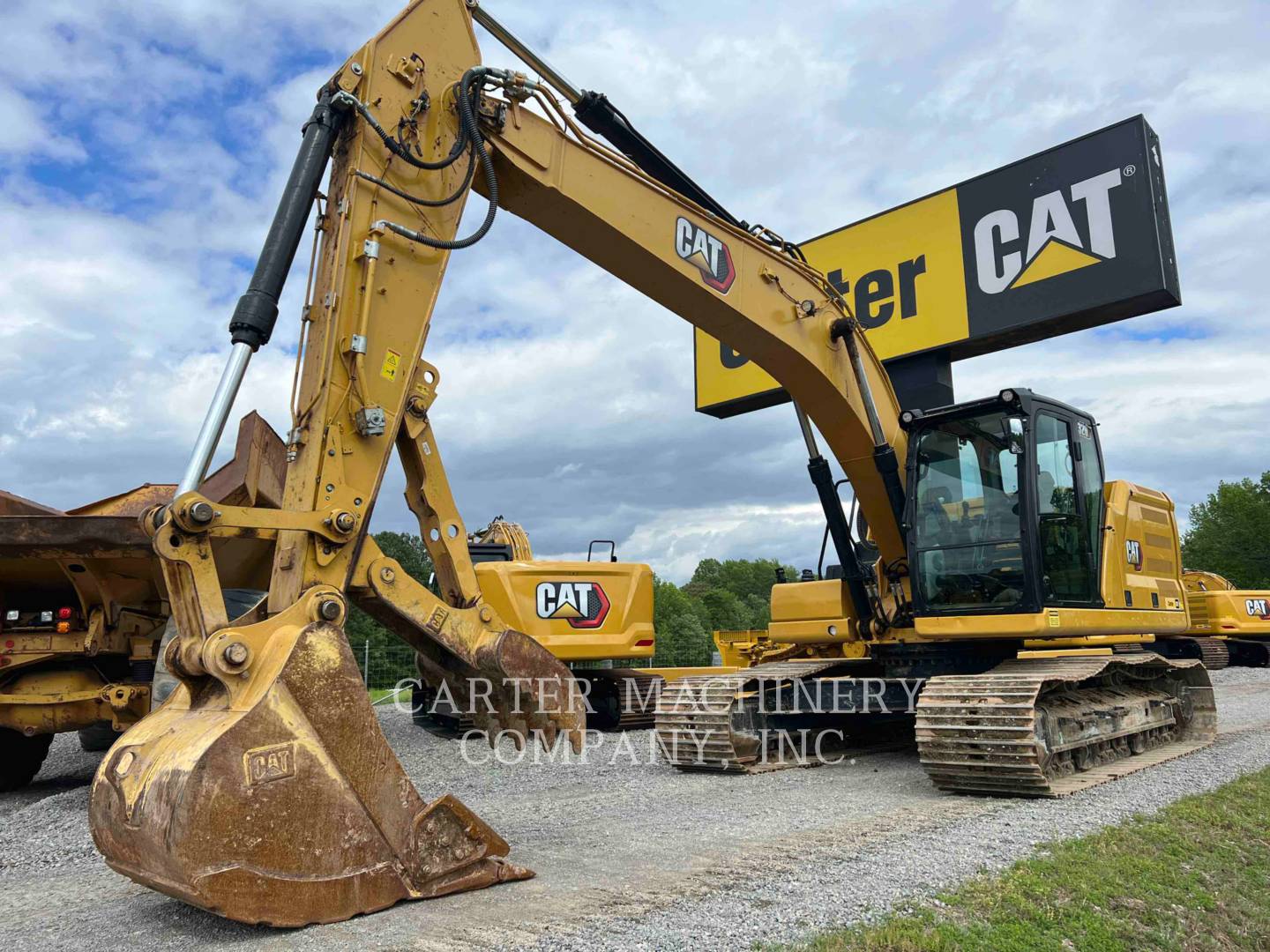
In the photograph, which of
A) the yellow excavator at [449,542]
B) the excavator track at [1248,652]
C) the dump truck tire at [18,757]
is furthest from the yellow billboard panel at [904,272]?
the excavator track at [1248,652]

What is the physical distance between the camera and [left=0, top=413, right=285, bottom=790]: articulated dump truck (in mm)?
6641

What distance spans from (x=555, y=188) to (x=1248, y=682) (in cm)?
1569

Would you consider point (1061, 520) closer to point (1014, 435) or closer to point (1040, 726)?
point (1014, 435)

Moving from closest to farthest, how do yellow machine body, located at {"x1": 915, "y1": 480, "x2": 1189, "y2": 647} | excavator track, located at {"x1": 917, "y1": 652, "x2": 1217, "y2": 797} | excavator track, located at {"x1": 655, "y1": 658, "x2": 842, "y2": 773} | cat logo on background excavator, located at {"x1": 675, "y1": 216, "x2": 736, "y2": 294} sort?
→ 1. excavator track, located at {"x1": 917, "y1": 652, "x2": 1217, "y2": 797}
2. cat logo on background excavator, located at {"x1": 675, "y1": 216, "x2": 736, "y2": 294}
3. yellow machine body, located at {"x1": 915, "y1": 480, "x2": 1189, "y2": 647}
4. excavator track, located at {"x1": 655, "y1": 658, "x2": 842, "y2": 773}

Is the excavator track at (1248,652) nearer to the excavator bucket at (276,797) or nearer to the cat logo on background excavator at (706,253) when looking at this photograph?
the cat logo on background excavator at (706,253)

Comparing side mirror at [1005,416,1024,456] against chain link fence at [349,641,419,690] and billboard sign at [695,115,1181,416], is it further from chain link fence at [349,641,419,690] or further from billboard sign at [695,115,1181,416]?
chain link fence at [349,641,419,690]

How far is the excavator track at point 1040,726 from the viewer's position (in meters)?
6.00

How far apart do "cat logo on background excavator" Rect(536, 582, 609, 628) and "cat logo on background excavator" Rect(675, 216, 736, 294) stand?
4.24m

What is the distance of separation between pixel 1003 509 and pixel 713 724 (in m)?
2.64

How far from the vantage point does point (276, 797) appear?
3297mm

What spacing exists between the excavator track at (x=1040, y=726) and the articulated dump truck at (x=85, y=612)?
487 cm

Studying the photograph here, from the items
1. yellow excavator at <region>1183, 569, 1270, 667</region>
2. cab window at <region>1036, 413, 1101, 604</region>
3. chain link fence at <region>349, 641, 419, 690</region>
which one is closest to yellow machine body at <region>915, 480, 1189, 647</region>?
cab window at <region>1036, 413, 1101, 604</region>

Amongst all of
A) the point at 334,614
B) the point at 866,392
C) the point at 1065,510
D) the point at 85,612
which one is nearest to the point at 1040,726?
the point at 1065,510

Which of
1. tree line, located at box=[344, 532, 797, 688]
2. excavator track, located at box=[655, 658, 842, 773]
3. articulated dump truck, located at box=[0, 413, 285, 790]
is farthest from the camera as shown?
tree line, located at box=[344, 532, 797, 688]
